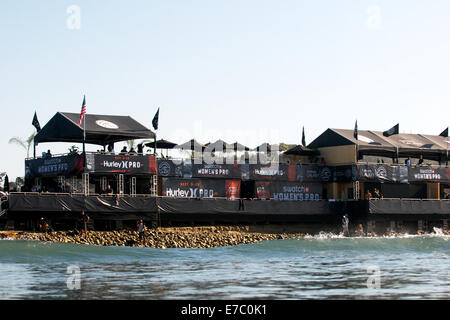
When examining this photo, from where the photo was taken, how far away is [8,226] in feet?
132

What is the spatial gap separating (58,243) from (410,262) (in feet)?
57.8

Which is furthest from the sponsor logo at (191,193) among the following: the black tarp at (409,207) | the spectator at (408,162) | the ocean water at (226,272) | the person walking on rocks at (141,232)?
the spectator at (408,162)

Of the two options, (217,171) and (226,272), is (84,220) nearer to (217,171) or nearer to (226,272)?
(217,171)

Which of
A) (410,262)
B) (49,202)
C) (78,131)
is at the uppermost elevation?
(78,131)

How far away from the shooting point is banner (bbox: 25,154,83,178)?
43.3 metres

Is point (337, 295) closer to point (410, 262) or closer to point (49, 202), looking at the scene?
point (410, 262)

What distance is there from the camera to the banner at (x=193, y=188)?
47.5 m

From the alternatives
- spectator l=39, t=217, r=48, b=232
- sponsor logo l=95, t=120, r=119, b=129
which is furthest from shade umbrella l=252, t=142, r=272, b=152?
spectator l=39, t=217, r=48, b=232

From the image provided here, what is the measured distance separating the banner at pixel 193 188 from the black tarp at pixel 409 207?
36.2 ft

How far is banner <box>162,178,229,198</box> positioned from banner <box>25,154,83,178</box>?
6.26 m

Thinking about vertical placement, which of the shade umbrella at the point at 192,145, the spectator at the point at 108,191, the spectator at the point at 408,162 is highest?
the shade umbrella at the point at 192,145

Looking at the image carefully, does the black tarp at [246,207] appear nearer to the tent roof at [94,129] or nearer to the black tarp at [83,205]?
the black tarp at [83,205]

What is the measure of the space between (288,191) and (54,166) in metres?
17.0
